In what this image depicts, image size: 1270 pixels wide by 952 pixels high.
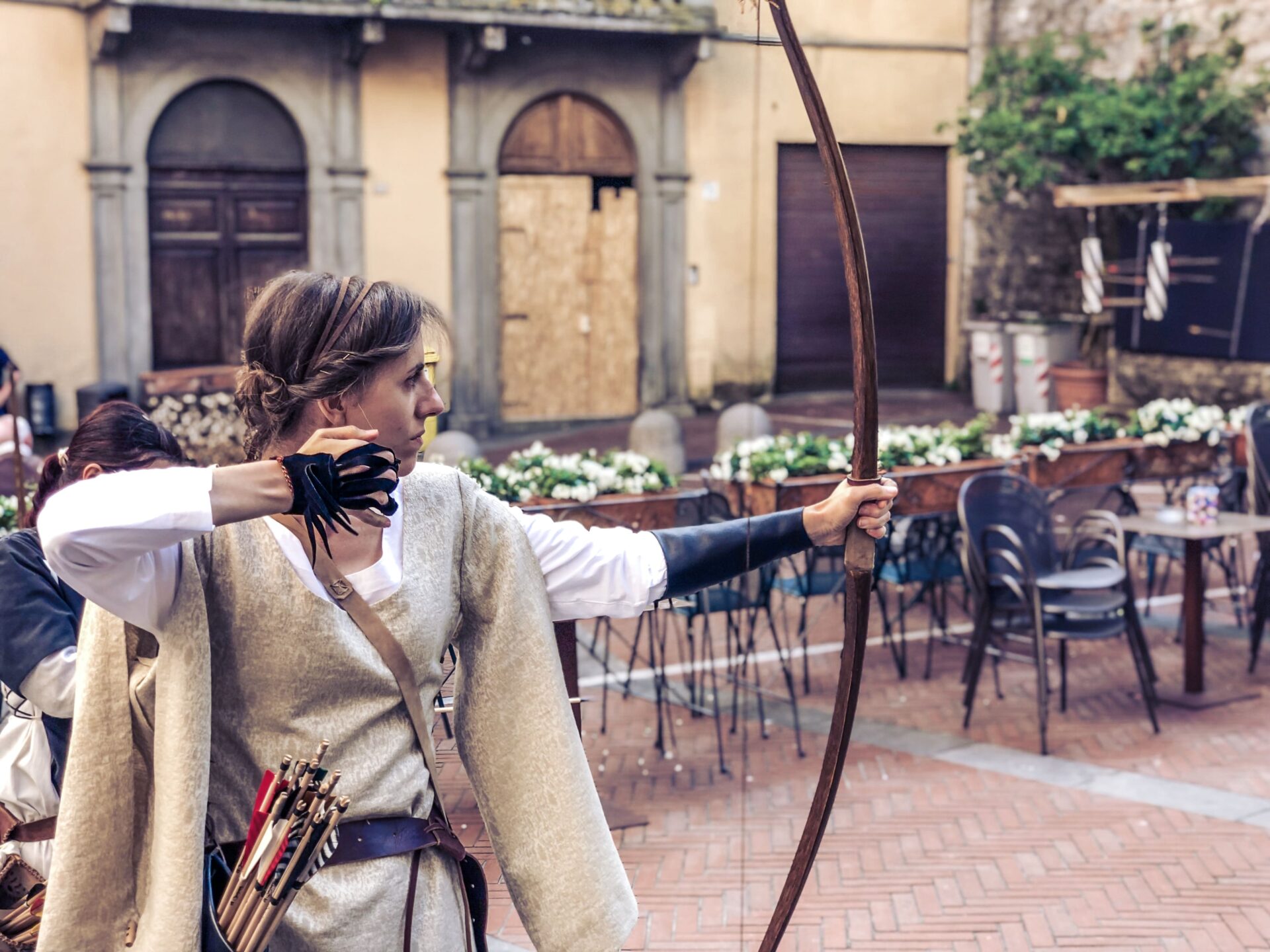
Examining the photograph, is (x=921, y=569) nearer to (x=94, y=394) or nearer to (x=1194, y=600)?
(x=1194, y=600)

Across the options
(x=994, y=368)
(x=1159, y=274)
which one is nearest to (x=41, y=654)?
(x=1159, y=274)

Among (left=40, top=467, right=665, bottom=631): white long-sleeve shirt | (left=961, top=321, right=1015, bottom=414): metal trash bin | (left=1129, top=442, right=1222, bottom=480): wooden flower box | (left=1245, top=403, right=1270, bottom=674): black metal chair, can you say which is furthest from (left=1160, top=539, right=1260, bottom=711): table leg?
(left=961, top=321, right=1015, bottom=414): metal trash bin

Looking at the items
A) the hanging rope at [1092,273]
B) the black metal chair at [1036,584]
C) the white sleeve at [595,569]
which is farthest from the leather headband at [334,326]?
the hanging rope at [1092,273]

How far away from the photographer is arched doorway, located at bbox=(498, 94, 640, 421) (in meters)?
16.9

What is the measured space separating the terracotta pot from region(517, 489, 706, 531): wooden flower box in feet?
36.0

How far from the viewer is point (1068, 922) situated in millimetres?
4516

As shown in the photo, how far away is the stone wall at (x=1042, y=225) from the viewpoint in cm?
1617

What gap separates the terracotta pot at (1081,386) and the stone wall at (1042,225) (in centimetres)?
16

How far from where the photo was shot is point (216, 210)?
623 inches

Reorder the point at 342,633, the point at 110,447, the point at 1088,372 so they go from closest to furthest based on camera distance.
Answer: the point at 342,633 < the point at 110,447 < the point at 1088,372

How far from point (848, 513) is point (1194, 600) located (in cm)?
498

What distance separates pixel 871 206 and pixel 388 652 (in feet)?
52.3

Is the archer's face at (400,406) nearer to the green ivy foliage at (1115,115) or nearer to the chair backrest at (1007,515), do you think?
the chair backrest at (1007,515)

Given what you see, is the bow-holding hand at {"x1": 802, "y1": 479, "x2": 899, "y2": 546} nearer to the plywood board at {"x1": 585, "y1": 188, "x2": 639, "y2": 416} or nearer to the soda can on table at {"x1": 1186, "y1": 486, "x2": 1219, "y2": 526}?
the soda can on table at {"x1": 1186, "y1": 486, "x2": 1219, "y2": 526}
